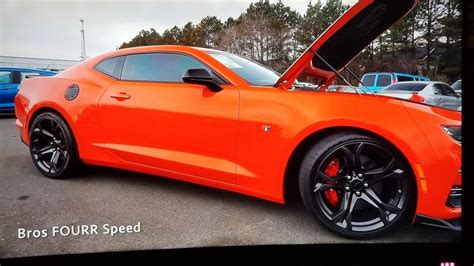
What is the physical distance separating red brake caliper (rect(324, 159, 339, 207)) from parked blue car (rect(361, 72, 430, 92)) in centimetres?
46

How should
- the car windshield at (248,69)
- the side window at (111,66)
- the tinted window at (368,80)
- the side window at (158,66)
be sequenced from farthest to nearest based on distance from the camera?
the side window at (111,66), the side window at (158,66), the car windshield at (248,69), the tinted window at (368,80)

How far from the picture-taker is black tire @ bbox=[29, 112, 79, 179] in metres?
2.64

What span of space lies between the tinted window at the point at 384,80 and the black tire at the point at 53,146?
2.24 m

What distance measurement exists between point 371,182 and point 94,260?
1.44 metres

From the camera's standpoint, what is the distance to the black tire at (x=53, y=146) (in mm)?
2643

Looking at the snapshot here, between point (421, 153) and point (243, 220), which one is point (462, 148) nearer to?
point (421, 153)

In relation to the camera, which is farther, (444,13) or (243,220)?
(243,220)

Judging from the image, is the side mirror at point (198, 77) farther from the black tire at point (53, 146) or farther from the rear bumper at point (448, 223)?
the rear bumper at point (448, 223)

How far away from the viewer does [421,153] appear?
5.24 feet

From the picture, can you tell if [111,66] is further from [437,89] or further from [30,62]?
[437,89]

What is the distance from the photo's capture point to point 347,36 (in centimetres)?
→ 191

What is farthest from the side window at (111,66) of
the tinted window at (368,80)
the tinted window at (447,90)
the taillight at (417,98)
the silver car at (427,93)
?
the tinted window at (447,90)

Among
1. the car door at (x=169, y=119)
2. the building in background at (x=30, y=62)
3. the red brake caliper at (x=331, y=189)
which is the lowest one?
the red brake caliper at (x=331, y=189)

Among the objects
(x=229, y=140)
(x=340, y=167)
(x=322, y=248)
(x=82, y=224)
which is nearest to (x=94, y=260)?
(x=82, y=224)
